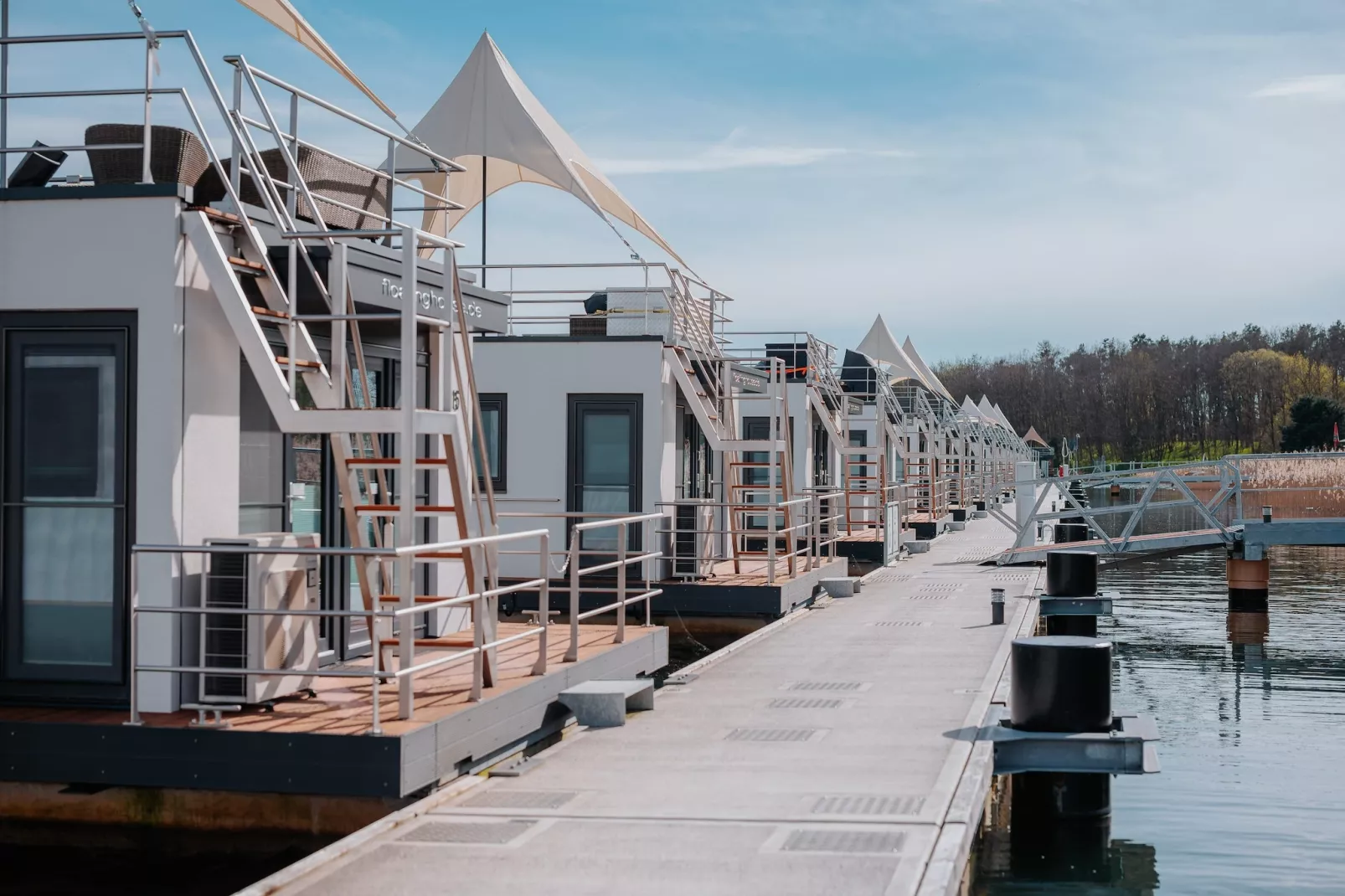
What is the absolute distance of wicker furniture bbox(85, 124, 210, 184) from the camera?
9.71m

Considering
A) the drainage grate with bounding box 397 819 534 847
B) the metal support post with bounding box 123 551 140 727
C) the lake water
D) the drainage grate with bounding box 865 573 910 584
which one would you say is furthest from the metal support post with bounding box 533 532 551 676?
the drainage grate with bounding box 865 573 910 584

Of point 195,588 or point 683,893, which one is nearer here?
point 683,893

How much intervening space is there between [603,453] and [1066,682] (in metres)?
9.66

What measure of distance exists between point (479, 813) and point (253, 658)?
1.78 meters

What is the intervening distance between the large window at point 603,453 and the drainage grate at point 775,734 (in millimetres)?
8013

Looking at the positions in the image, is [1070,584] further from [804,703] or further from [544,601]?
[544,601]

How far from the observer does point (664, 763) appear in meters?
9.28

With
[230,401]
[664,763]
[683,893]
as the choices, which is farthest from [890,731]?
[230,401]

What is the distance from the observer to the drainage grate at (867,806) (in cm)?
791

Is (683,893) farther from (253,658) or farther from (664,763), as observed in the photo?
(253,658)

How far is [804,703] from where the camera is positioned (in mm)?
11773

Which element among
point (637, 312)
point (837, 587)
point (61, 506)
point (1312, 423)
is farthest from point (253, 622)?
point (1312, 423)

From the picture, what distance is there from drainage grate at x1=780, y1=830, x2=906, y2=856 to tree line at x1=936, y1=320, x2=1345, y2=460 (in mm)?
98276

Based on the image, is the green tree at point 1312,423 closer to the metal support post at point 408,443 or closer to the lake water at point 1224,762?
the lake water at point 1224,762
